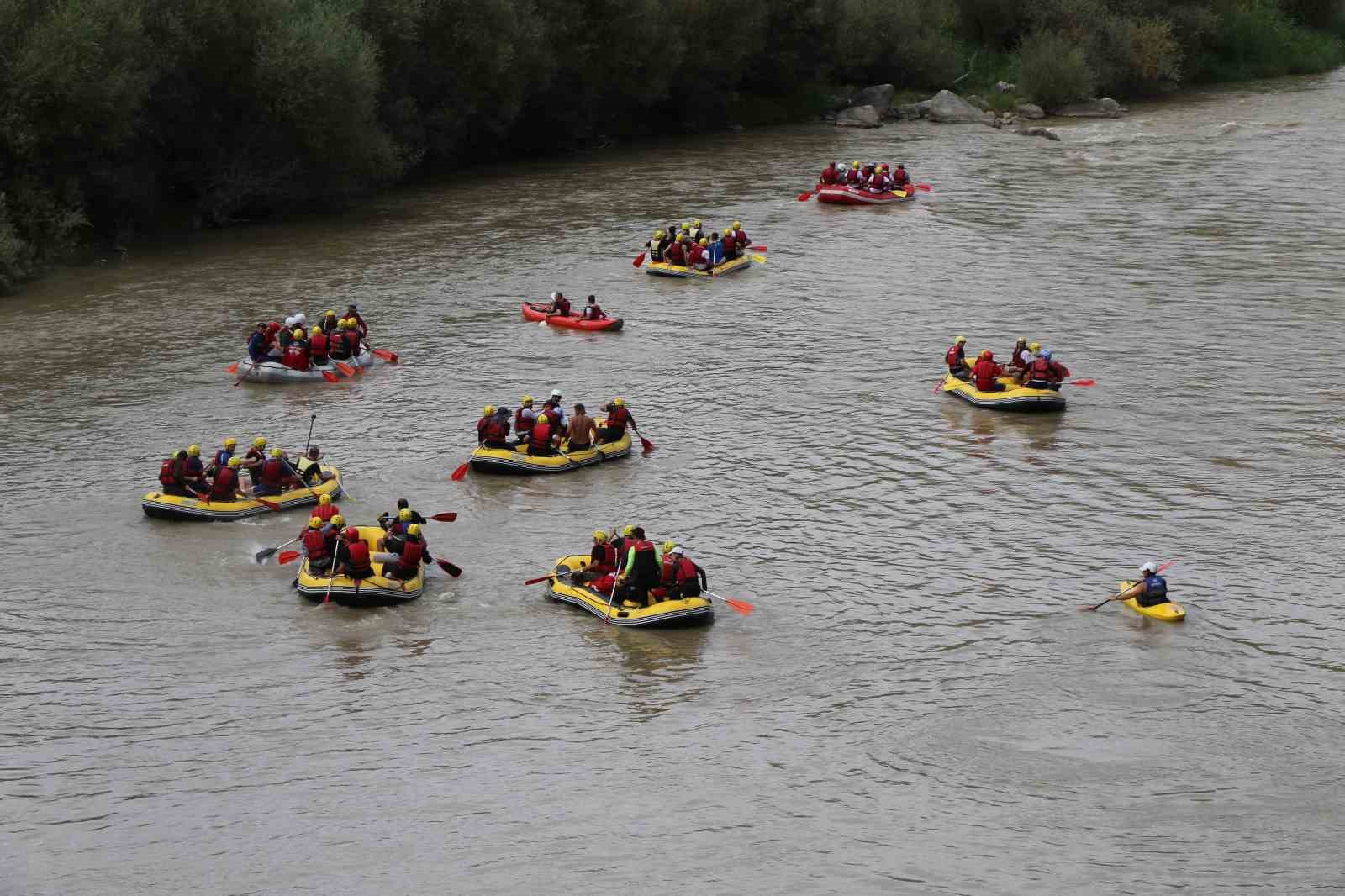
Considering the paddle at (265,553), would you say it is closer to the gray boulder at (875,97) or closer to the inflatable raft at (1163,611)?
the inflatable raft at (1163,611)

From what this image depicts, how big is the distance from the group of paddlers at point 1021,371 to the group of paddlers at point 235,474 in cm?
1282

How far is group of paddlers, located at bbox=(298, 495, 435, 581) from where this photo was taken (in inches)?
875

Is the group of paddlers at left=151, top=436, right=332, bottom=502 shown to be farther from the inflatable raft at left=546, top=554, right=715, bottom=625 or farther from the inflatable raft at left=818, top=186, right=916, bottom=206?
the inflatable raft at left=818, top=186, right=916, bottom=206

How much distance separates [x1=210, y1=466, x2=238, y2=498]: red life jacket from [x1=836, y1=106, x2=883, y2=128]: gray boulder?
1938 inches

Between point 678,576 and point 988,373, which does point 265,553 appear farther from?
point 988,373

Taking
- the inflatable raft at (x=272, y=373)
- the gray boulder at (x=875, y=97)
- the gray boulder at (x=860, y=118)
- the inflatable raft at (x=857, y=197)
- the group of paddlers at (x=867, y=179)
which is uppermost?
the gray boulder at (x=875, y=97)

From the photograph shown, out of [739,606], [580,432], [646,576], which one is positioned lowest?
[739,606]

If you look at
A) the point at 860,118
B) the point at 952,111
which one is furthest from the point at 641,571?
the point at 952,111

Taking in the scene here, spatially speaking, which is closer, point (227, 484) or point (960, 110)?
point (227, 484)

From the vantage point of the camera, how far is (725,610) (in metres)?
22.3

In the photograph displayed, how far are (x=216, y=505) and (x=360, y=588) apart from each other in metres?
4.44

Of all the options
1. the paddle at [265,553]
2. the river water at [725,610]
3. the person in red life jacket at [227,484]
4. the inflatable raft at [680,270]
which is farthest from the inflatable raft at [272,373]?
the inflatable raft at [680,270]

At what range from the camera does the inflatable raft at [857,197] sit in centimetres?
5150

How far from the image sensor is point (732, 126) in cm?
7075
